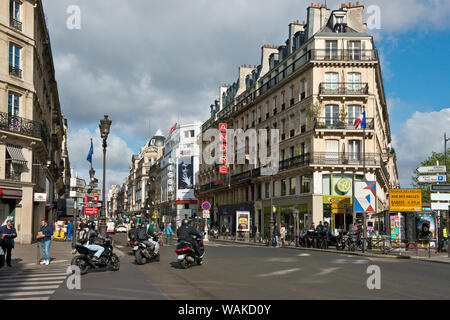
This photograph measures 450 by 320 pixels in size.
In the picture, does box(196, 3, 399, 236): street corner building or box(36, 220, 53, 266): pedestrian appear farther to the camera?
box(196, 3, 399, 236): street corner building

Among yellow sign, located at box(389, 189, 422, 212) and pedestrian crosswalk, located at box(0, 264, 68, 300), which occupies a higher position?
yellow sign, located at box(389, 189, 422, 212)

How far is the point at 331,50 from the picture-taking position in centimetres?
4228

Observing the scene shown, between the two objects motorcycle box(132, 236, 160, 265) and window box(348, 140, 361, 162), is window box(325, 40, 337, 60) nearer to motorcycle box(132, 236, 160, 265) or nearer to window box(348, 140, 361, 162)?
window box(348, 140, 361, 162)

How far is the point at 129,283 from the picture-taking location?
11266mm

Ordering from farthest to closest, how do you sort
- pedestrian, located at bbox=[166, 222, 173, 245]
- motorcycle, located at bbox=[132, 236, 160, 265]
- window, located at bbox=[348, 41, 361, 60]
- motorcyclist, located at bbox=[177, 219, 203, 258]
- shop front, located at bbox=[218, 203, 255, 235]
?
shop front, located at bbox=[218, 203, 255, 235] → window, located at bbox=[348, 41, 361, 60] → pedestrian, located at bbox=[166, 222, 173, 245] → motorcycle, located at bbox=[132, 236, 160, 265] → motorcyclist, located at bbox=[177, 219, 203, 258]

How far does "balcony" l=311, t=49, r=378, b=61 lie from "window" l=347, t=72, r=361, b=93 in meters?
Answer: 1.34

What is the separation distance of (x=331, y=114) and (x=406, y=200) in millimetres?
18435

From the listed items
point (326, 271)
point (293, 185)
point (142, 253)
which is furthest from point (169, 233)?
point (326, 271)

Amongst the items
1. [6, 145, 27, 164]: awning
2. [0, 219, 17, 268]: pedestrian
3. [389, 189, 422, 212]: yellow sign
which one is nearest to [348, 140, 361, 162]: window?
[389, 189, 422, 212]: yellow sign

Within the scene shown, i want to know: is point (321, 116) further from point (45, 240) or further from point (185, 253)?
point (45, 240)

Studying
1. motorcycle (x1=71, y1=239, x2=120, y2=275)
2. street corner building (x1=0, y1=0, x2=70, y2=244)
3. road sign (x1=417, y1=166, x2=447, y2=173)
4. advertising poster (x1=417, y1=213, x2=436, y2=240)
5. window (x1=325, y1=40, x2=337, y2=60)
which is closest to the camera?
motorcycle (x1=71, y1=239, x2=120, y2=275)

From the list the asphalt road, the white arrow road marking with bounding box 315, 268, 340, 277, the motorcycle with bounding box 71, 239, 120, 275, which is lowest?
the white arrow road marking with bounding box 315, 268, 340, 277

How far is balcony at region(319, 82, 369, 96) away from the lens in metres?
41.5

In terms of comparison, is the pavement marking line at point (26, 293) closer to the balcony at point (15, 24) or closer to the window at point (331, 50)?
the balcony at point (15, 24)
